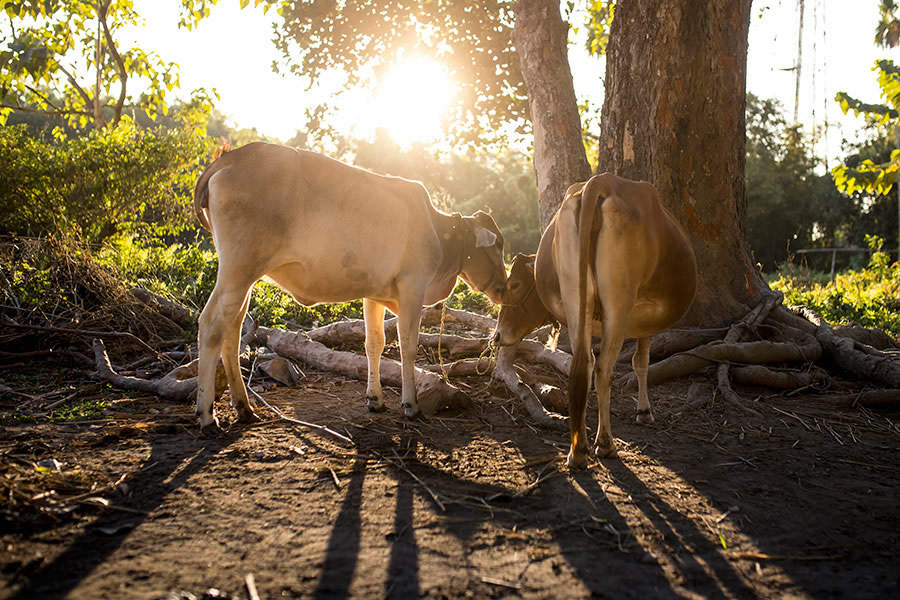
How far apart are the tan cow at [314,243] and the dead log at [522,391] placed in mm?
851

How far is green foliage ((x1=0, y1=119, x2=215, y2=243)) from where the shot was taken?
9.28 meters

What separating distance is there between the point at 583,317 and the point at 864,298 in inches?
423

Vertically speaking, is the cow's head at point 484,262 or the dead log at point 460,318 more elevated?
the cow's head at point 484,262

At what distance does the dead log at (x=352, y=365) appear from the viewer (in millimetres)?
4961

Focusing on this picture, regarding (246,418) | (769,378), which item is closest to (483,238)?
(246,418)

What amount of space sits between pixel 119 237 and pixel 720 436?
34.0 ft

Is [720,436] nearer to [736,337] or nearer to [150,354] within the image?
[736,337]

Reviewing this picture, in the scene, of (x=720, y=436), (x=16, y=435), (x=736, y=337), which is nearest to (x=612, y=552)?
(x=720, y=436)

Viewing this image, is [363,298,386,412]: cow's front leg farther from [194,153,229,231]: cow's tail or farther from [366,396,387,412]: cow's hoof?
[194,153,229,231]: cow's tail

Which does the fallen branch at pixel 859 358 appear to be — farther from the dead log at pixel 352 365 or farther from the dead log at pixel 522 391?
the dead log at pixel 352 365

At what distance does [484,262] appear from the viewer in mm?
5762

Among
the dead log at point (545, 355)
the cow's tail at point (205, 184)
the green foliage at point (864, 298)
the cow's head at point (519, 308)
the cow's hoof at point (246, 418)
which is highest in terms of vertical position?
the cow's tail at point (205, 184)

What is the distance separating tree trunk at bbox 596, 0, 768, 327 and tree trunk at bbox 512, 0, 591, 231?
92cm

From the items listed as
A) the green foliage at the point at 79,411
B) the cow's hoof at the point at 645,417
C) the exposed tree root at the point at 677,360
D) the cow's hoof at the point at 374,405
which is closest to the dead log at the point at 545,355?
the exposed tree root at the point at 677,360
